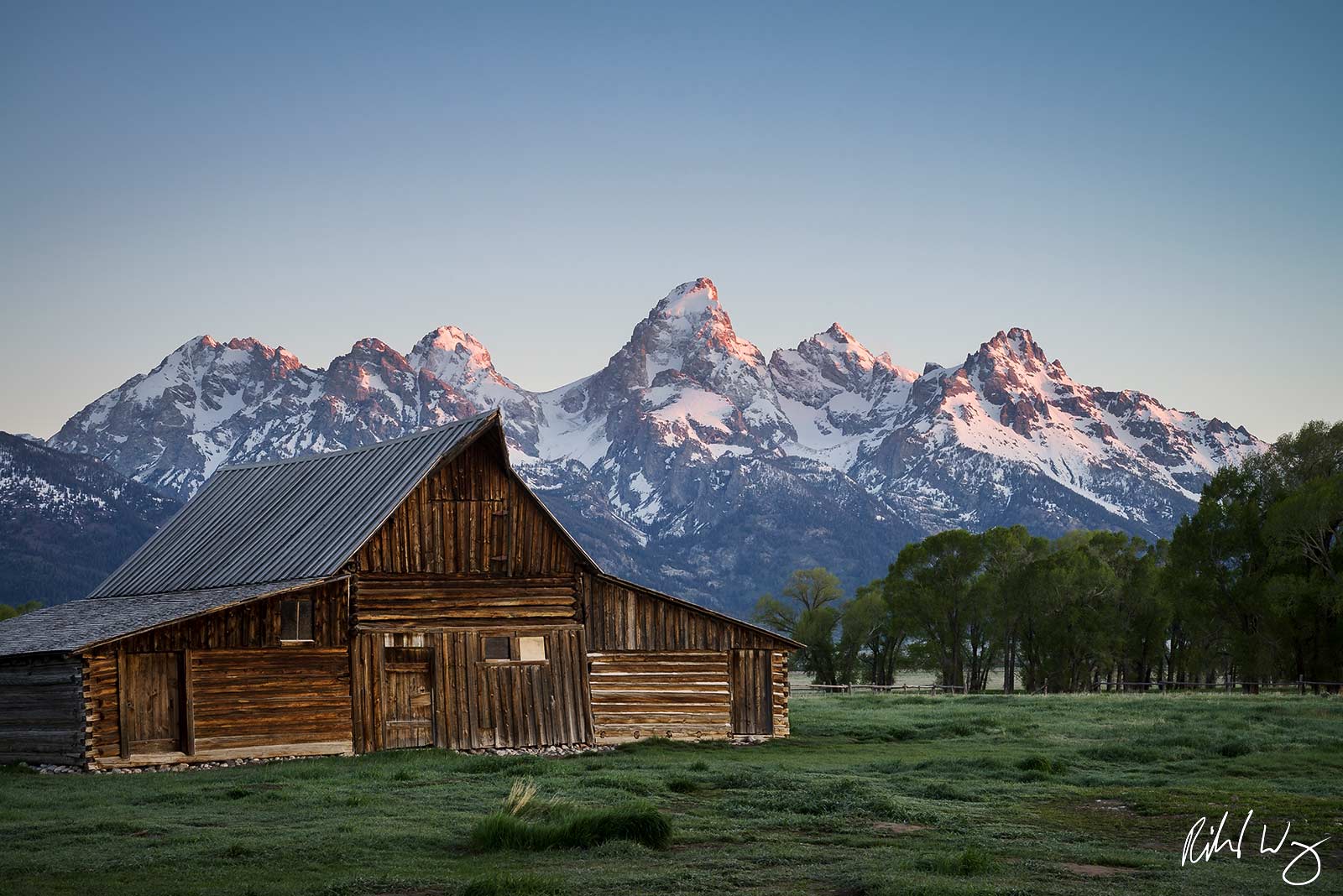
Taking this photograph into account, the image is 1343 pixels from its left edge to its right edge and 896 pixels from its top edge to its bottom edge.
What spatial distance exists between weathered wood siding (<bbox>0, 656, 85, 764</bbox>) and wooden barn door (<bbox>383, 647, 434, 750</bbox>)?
290 inches

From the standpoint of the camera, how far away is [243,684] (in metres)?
34.8

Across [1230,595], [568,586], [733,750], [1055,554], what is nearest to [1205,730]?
[733,750]

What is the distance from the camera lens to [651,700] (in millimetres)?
40938

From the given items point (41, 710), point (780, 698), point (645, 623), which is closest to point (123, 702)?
point (41, 710)

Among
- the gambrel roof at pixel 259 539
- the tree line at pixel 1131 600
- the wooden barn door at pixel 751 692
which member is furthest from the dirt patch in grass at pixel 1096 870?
the tree line at pixel 1131 600

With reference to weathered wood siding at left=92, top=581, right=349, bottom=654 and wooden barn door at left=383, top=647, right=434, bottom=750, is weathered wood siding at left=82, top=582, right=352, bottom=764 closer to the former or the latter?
weathered wood siding at left=92, top=581, right=349, bottom=654

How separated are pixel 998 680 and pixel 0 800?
12833cm

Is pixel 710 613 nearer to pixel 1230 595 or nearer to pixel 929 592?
pixel 1230 595

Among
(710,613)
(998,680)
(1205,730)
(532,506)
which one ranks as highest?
(532,506)

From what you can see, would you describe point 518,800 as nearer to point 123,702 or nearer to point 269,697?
point 123,702

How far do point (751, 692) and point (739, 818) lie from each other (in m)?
19.1
